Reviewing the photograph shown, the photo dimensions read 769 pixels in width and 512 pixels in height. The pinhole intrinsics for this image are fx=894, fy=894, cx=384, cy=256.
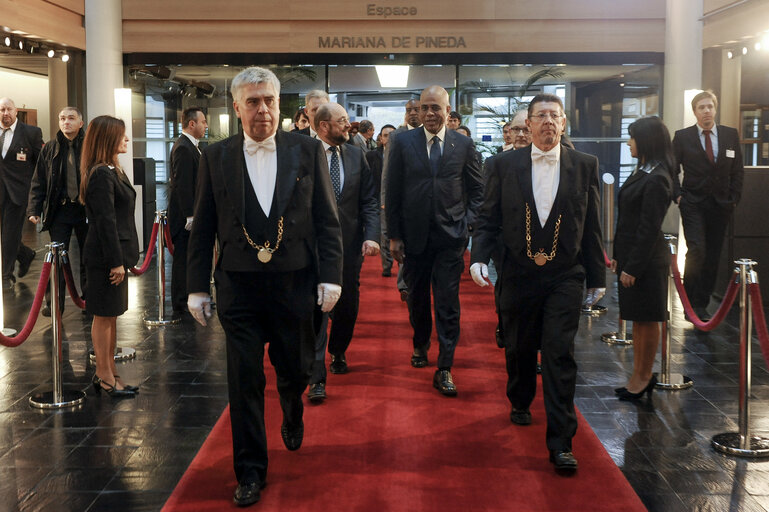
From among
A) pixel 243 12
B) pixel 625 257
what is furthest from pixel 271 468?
pixel 243 12

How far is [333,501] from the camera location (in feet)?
12.6

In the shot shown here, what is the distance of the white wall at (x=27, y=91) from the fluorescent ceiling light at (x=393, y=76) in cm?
924

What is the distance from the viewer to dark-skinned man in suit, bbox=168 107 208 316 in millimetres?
7766

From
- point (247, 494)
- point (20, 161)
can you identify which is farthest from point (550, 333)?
point (20, 161)

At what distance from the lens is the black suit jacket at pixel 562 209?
173 inches

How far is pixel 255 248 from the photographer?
12.4ft

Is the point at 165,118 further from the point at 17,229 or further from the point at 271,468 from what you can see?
the point at 271,468

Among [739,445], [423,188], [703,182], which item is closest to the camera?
→ [739,445]

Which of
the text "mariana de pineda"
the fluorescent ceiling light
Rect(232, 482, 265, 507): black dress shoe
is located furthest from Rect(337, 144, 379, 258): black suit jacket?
the fluorescent ceiling light

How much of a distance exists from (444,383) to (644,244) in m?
1.48

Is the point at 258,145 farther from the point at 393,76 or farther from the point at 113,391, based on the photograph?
the point at 393,76

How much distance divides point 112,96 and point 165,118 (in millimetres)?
1522

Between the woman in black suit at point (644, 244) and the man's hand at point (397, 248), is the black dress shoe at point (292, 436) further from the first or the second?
the woman in black suit at point (644, 244)

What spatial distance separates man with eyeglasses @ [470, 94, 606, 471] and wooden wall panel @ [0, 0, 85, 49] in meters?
8.39
